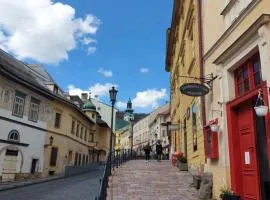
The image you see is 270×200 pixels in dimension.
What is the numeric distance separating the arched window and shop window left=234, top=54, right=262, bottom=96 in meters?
18.2

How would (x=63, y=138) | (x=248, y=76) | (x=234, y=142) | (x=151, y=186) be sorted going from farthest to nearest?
(x=63, y=138), (x=151, y=186), (x=234, y=142), (x=248, y=76)

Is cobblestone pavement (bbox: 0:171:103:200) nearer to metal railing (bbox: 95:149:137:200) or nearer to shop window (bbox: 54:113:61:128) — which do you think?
metal railing (bbox: 95:149:137:200)

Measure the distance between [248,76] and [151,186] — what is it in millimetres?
5798

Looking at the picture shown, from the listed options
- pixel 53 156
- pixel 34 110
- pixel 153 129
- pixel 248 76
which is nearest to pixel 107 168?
pixel 248 76

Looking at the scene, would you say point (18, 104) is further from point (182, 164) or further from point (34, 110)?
point (182, 164)

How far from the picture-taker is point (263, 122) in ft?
25.0

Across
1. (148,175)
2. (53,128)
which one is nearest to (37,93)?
(53,128)

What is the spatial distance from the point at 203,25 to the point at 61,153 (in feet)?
75.9

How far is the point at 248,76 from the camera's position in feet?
27.1

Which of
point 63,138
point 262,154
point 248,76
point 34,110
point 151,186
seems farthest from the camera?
point 63,138

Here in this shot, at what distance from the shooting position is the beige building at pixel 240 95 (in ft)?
24.2

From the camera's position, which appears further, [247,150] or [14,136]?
[14,136]

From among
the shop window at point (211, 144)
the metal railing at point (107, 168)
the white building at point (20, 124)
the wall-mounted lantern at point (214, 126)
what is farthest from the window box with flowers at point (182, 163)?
the white building at point (20, 124)

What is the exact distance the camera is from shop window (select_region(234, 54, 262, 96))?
7.81 m
